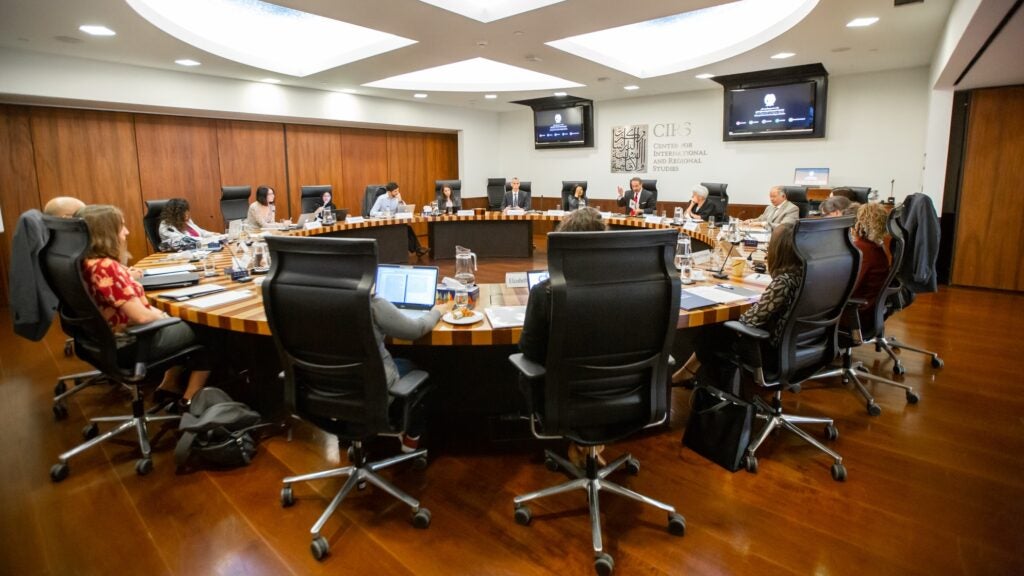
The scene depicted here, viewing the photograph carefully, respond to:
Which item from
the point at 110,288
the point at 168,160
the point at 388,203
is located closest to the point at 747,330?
the point at 110,288

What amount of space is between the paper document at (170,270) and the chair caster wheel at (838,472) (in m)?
3.85

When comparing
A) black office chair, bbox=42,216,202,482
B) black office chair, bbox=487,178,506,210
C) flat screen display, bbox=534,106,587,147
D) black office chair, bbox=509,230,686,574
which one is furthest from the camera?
flat screen display, bbox=534,106,587,147

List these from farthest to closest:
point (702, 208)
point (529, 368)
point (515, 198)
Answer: point (515, 198), point (702, 208), point (529, 368)

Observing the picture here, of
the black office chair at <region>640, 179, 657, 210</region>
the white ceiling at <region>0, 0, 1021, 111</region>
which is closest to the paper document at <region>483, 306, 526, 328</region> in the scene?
the white ceiling at <region>0, 0, 1021, 111</region>

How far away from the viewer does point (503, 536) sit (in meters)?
2.04

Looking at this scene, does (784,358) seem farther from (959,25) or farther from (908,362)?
(959,25)

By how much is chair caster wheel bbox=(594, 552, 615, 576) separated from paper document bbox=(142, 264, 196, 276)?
310 cm

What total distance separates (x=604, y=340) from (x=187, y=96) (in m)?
6.67

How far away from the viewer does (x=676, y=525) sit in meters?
2.02

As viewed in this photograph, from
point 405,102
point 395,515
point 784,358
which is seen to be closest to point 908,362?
point 784,358

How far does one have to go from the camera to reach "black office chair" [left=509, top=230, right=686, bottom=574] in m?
1.69

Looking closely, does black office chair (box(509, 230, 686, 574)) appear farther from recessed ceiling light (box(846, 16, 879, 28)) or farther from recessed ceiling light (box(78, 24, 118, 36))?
recessed ceiling light (box(78, 24, 118, 36))

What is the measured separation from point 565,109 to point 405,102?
286 cm

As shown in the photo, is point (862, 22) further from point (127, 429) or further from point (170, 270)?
point (127, 429)
